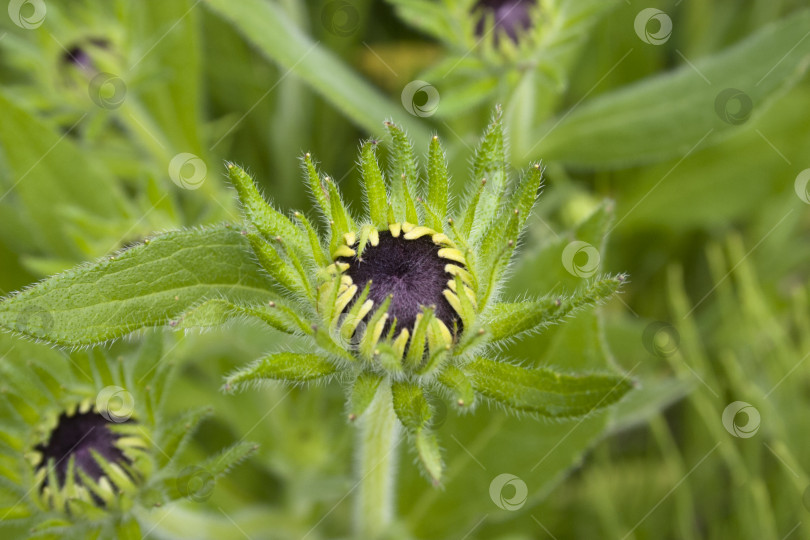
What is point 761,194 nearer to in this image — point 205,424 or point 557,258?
point 557,258

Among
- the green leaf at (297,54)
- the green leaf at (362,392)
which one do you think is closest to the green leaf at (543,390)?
the green leaf at (362,392)

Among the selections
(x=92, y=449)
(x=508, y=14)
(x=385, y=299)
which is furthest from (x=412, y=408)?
(x=508, y=14)

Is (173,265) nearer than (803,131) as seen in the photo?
Yes

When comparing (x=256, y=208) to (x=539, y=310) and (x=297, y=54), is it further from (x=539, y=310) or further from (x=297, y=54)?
(x=297, y=54)

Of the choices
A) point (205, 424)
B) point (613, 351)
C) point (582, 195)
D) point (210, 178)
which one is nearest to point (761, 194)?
point (582, 195)

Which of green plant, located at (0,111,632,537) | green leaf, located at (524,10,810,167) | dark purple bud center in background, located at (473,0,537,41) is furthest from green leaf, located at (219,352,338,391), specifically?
green leaf, located at (524,10,810,167)

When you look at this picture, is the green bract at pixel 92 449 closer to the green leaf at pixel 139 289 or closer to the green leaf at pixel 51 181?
the green leaf at pixel 139 289
